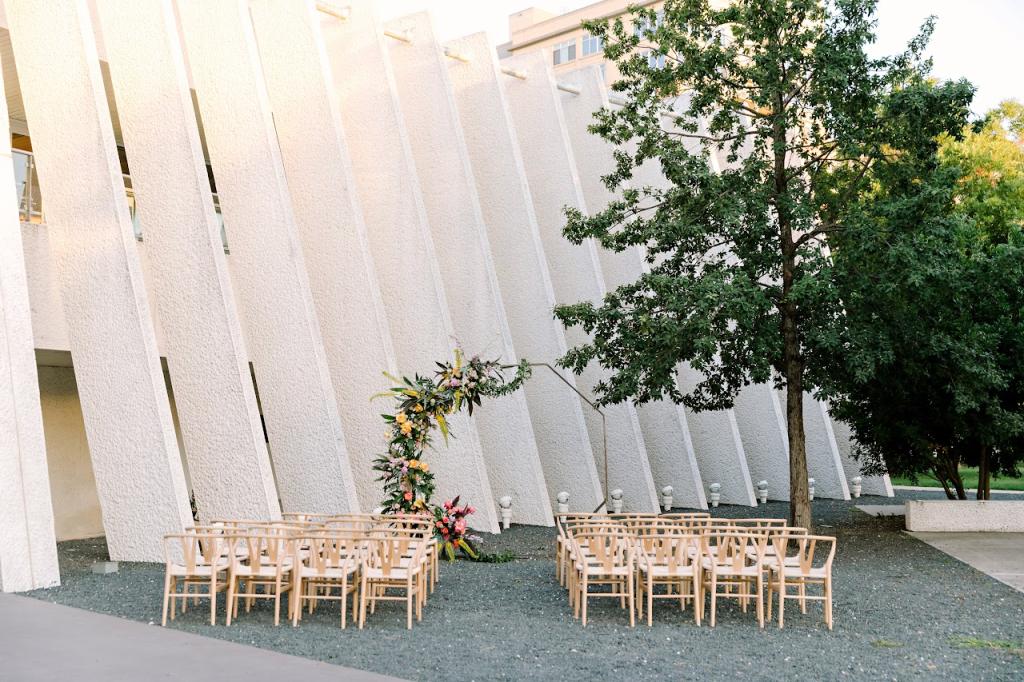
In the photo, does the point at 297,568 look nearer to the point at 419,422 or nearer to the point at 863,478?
the point at 419,422

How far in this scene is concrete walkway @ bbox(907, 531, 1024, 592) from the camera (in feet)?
42.8

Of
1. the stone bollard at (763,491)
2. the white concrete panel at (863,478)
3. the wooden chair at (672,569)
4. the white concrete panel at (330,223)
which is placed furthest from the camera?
the white concrete panel at (863,478)

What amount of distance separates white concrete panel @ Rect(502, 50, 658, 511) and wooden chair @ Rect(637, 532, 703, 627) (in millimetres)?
9192

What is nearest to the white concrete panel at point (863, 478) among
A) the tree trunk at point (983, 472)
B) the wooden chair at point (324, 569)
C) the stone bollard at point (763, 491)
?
the stone bollard at point (763, 491)

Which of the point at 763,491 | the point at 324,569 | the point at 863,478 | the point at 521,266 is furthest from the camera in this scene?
the point at 863,478

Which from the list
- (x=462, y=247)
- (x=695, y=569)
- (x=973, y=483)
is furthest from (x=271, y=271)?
(x=973, y=483)

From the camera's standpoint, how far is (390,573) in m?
9.09

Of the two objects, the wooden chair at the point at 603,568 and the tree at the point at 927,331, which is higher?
the tree at the point at 927,331

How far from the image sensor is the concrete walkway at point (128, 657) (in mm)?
6656

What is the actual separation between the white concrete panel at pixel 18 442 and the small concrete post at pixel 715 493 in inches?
579

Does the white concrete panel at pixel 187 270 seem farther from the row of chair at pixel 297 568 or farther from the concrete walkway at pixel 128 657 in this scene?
the concrete walkway at pixel 128 657

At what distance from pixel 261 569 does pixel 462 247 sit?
9869 millimetres

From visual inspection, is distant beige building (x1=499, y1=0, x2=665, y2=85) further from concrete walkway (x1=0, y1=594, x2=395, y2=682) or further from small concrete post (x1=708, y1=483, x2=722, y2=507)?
concrete walkway (x1=0, y1=594, x2=395, y2=682)

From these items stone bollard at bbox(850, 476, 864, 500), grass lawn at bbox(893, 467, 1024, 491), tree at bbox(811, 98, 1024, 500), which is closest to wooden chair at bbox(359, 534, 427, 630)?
tree at bbox(811, 98, 1024, 500)
